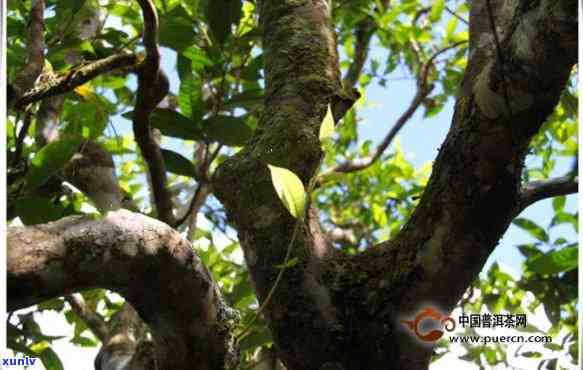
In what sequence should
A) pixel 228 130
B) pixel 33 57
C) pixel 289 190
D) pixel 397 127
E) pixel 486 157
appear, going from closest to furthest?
pixel 289 190
pixel 486 157
pixel 33 57
pixel 228 130
pixel 397 127

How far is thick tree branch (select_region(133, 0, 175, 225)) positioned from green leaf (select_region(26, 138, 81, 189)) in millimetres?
248

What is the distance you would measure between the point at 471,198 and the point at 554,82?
0.18 metres

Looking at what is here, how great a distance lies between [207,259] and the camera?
197 cm

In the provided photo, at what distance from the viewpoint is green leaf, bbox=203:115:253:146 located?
154 centimetres

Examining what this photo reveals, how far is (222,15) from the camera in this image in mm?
1624

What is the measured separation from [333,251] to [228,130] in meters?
0.50

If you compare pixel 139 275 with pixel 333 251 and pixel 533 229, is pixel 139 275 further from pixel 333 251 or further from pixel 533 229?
pixel 533 229

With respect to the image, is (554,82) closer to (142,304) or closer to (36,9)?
(142,304)

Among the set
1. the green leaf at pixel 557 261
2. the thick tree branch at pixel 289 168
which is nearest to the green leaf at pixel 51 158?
the thick tree branch at pixel 289 168

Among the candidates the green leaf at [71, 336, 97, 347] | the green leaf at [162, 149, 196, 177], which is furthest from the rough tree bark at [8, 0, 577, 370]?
the green leaf at [71, 336, 97, 347]

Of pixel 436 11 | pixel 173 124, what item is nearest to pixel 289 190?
pixel 173 124

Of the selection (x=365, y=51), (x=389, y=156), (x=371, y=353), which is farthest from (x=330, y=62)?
(x=389, y=156)

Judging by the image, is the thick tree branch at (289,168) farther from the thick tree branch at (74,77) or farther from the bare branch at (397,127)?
the bare branch at (397,127)

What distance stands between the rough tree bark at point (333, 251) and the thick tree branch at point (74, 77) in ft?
1.10
